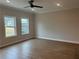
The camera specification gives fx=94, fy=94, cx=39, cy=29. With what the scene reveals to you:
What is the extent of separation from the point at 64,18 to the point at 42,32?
7.48ft

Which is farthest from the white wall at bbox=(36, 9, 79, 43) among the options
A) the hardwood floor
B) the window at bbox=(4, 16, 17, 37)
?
the window at bbox=(4, 16, 17, 37)

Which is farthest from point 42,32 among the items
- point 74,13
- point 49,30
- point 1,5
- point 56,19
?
point 1,5

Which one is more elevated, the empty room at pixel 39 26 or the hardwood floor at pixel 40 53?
the empty room at pixel 39 26

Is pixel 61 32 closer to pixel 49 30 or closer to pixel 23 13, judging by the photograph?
pixel 49 30

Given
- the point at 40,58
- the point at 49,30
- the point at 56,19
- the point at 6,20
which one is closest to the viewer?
the point at 40,58

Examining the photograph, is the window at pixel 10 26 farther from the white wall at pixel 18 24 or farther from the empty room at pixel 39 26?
the white wall at pixel 18 24

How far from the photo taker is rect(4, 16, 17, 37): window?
604 centimetres

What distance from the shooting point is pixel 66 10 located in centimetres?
661

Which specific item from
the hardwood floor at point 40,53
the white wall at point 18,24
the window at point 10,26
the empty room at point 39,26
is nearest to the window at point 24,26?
the empty room at point 39,26

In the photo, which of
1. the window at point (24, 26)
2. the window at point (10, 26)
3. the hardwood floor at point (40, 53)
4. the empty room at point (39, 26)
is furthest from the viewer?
the window at point (24, 26)

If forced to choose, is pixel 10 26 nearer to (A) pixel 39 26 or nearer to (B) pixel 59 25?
(A) pixel 39 26

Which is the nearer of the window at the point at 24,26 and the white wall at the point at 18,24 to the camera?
the white wall at the point at 18,24

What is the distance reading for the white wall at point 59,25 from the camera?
637 cm

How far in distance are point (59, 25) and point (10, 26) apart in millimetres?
3522
